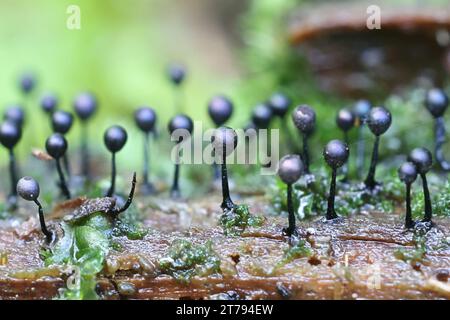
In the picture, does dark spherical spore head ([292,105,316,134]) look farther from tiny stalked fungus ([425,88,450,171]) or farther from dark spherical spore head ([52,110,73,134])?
dark spherical spore head ([52,110,73,134])

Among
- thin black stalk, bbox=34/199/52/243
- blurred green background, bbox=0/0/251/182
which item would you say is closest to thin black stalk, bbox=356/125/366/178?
thin black stalk, bbox=34/199/52/243

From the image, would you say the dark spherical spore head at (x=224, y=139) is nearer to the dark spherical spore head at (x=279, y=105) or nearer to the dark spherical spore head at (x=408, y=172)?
the dark spherical spore head at (x=408, y=172)

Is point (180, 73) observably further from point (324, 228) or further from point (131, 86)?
point (131, 86)

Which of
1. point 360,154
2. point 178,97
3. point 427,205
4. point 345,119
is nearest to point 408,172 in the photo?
point 427,205

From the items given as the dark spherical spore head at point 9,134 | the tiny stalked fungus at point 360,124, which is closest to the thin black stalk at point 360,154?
the tiny stalked fungus at point 360,124

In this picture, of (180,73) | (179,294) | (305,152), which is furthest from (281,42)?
(179,294)
